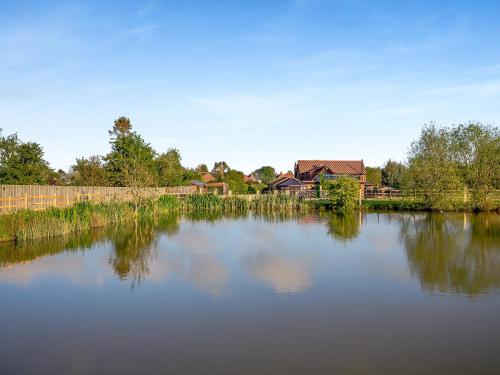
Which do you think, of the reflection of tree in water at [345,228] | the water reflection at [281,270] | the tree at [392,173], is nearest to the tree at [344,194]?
the reflection of tree in water at [345,228]

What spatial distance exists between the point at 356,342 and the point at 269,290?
13.0ft

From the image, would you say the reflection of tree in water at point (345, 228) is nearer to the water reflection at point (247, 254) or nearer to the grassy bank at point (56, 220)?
the water reflection at point (247, 254)

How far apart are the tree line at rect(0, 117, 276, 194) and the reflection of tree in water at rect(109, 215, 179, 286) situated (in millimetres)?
8449

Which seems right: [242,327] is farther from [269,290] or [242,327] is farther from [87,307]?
[87,307]

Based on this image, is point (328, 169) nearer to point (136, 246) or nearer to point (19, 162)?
point (19, 162)

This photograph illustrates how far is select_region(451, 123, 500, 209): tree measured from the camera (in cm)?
3894

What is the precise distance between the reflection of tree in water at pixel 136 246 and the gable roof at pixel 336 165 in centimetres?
4361

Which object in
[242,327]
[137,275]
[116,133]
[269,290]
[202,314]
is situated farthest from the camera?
[116,133]

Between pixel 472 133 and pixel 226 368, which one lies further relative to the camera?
pixel 472 133

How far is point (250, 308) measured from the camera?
10.3m

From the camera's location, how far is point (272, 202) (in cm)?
4291

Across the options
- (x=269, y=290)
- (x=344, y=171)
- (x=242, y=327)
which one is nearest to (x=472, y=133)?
(x=344, y=171)

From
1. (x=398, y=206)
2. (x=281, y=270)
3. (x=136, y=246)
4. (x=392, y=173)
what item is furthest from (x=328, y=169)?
(x=281, y=270)

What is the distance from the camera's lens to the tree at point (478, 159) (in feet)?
128
